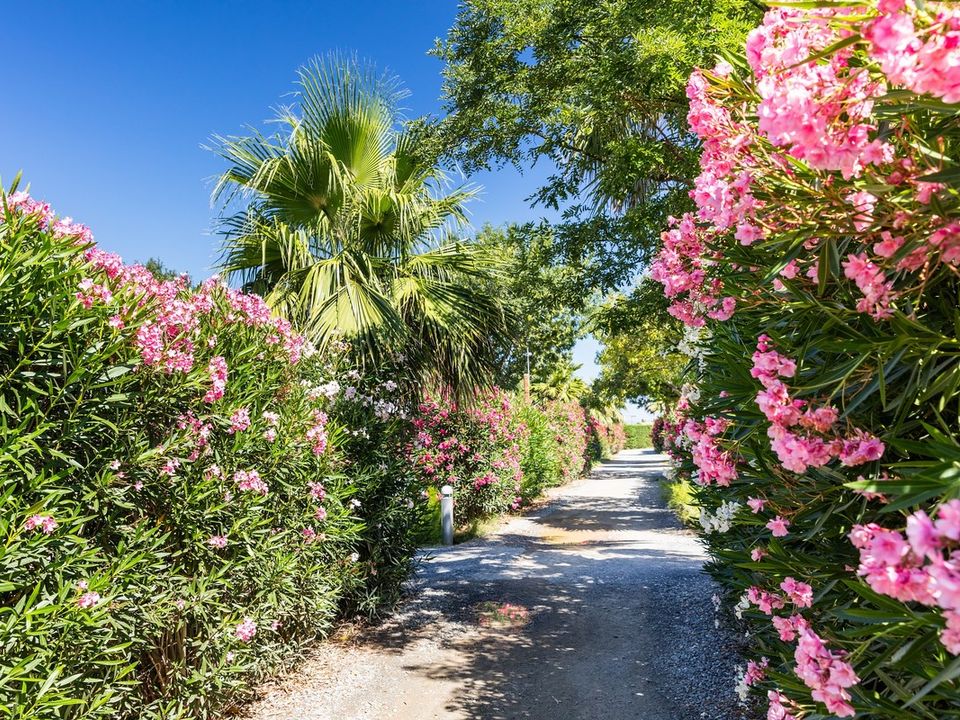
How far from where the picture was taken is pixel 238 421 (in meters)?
3.62

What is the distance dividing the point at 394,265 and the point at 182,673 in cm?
436

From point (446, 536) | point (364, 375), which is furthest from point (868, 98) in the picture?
point (446, 536)

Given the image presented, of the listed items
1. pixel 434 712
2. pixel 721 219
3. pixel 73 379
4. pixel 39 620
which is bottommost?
pixel 434 712

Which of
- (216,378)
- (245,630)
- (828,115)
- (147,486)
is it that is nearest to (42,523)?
(147,486)

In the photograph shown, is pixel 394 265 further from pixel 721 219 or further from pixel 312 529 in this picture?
pixel 721 219

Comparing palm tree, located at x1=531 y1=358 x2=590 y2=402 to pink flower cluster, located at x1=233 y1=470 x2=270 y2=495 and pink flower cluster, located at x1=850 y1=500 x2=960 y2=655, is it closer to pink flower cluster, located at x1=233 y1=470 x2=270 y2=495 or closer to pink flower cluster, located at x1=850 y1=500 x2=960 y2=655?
pink flower cluster, located at x1=233 y1=470 x2=270 y2=495

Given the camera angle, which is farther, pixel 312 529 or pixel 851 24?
pixel 312 529

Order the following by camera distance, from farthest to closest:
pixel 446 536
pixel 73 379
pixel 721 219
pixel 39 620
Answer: pixel 446 536 < pixel 73 379 < pixel 39 620 < pixel 721 219

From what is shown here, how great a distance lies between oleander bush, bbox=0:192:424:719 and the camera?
2.46 metres

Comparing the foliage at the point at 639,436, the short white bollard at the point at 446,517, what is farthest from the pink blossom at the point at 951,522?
the foliage at the point at 639,436

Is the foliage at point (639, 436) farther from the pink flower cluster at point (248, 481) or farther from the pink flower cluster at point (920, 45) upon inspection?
the pink flower cluster at point (920, 45)

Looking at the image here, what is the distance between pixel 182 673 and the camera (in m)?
3.42

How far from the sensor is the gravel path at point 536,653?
4.30 m

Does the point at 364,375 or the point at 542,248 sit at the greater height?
the point at 542,248
